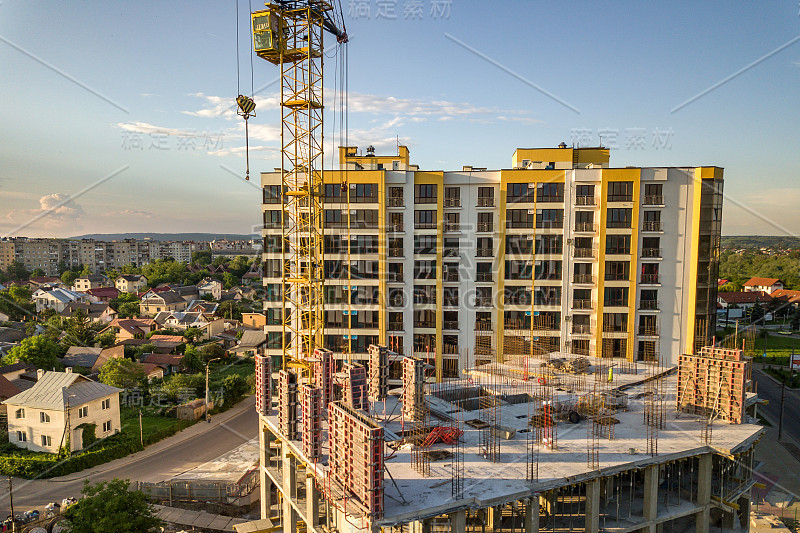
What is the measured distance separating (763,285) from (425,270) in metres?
129

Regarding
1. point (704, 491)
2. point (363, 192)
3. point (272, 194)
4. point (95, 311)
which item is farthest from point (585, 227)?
point (95, 311)

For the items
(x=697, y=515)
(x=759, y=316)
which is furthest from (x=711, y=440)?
(x=759, y=316)

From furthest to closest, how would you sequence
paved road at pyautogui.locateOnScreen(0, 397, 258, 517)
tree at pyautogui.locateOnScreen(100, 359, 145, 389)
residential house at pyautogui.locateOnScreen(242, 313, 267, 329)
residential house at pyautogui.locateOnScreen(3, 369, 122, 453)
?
residential house at pyautogui.locateOnScreen(242, 313, 267, 329), tree at pyautogui.locateOnScreen(100, 359, 145, 389), residential house at pyautogui.locateOnScreen(3, 369, 122, 453), paved road at pyautogui.locateOnScreen(0, 397, 258, 517)

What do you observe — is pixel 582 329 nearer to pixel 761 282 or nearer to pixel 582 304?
pixel 582 304

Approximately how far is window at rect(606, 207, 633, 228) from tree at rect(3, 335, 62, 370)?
222ft

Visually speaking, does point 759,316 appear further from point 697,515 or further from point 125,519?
point 125,519

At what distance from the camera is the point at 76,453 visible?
4012 centimetres

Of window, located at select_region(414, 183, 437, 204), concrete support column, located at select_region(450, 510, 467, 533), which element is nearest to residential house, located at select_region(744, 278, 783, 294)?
window, located at select_region(414, 183, 437, 204)

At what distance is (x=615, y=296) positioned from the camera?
46.2 m

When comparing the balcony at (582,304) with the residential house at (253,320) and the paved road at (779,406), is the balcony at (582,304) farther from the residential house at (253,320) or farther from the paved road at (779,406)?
the residential house at (253,320)

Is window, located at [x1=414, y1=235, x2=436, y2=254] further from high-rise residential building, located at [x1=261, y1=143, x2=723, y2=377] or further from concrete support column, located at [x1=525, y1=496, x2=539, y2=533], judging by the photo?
concrete support column, located at [x1=525, y1=496, x2=539, y2=533]

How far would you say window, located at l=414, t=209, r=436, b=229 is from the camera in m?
46.6

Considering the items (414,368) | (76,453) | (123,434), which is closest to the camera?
(414,368)

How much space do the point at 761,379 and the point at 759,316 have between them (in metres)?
45.0
